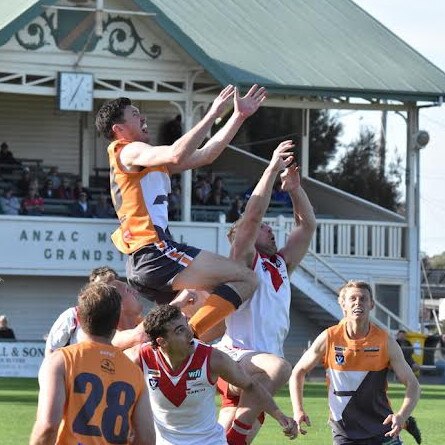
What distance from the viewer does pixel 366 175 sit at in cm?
5725

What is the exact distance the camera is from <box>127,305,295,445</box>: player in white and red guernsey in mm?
9859

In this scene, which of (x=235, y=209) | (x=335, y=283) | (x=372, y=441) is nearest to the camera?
(x=372, y=441)

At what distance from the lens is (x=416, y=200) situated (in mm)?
40438

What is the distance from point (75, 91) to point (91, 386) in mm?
28647

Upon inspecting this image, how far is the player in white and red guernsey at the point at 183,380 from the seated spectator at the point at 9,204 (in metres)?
25.9

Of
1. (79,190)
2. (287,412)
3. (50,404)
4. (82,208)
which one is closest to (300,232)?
(50,404)

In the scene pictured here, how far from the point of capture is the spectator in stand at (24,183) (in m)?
36.5

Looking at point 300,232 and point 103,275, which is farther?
point 300,232

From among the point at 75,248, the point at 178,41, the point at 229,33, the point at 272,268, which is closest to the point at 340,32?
the point at 229,33

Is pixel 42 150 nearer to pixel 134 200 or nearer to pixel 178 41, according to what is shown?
pixel 178 41

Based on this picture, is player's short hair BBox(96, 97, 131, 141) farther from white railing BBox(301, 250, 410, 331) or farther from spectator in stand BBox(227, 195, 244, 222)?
white railing BBox(301, 250, 410, 331)

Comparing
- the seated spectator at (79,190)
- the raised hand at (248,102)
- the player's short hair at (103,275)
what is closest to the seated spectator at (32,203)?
the seated spectator at (79,190)

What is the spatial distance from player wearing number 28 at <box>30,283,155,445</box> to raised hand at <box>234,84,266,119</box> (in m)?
2.00

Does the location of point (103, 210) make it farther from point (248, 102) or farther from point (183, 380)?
point (248, 102)
